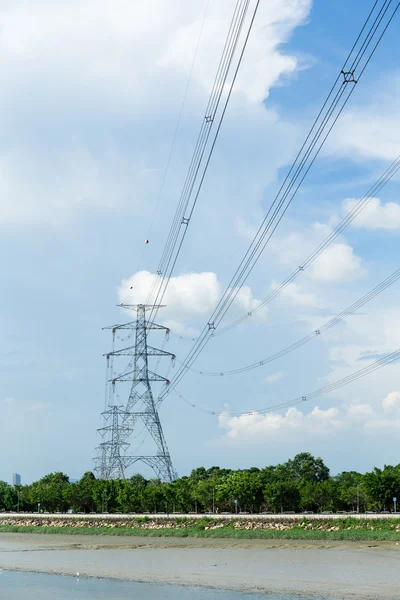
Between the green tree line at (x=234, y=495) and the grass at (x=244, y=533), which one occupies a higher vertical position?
the green tree line at (x=234, y=495)

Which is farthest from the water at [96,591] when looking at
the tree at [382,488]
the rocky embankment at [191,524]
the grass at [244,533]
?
the tree at [382,488]

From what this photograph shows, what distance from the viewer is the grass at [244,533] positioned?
77.6 meters

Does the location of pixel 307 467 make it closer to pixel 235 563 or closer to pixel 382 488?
pixel 382 488

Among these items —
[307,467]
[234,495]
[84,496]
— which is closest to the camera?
[234,495]

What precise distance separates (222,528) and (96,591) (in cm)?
4937

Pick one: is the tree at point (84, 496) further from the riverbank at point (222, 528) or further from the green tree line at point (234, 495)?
the riverbank at point (222, 528)

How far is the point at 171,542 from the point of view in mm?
85562

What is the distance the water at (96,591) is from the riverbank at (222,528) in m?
36.3

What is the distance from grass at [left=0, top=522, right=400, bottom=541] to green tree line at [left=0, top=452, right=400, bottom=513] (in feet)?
55.9

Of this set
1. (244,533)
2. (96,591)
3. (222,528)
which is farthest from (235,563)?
(222,528)

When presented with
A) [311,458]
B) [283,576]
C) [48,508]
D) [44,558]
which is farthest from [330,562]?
[311,458]

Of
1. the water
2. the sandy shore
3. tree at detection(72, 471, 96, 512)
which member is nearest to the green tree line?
tree at detection(72, 471, 96, 512)

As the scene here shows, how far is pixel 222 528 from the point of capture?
305 feet

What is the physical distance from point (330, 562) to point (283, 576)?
32.2 feet
